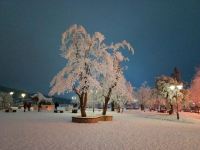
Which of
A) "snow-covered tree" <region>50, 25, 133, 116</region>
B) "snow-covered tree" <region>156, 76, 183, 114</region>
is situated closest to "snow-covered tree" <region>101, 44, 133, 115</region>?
"snow-covered tree" <region>50, 25, 133, 116</region>

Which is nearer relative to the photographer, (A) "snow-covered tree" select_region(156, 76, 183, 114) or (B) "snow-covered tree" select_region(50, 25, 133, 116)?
(B) "snow-covered tree" select_region(50, 25, 133, 116)

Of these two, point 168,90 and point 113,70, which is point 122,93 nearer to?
point 113,70

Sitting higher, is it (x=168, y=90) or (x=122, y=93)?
(x=168, y=90)

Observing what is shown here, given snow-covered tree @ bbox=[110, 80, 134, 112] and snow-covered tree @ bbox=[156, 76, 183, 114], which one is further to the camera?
snow-covered tree @ bbox=[156, 76, 183, 114]

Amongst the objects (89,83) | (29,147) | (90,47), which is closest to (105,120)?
(89,83)

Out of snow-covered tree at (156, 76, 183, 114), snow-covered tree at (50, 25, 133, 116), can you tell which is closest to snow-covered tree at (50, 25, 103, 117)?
snow-covered tree at (50, 25, 133, 116)

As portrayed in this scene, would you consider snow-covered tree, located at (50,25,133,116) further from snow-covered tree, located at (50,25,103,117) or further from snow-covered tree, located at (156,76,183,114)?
snow-covered tree, located at (156,76,183,114)

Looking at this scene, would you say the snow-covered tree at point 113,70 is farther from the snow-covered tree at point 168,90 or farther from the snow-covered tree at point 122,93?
the snow-covered tree at point 168,90

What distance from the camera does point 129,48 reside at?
42.4 meters

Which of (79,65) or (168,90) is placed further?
(168,90)

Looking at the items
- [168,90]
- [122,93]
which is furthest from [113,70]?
[168,90]

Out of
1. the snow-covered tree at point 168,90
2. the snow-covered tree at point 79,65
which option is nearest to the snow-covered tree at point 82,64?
the snow-covered tree at point 79,65

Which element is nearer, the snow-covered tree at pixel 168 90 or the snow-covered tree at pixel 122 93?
the snow-covered tree at pixel 122 93

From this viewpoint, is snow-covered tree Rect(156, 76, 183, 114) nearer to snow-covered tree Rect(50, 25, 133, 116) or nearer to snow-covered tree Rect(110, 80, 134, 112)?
snow-covered tree Rect(110, 80, 134, 112)
